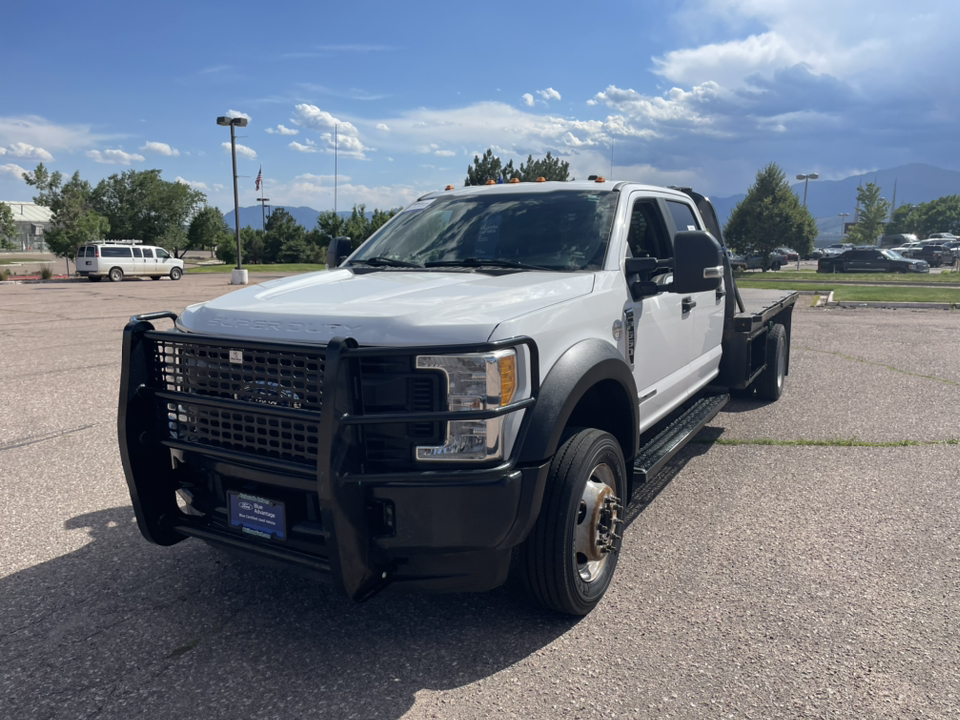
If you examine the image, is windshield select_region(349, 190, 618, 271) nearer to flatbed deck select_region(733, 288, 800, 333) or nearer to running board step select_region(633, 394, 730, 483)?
running board step select_region(633, 394, 730, 483)

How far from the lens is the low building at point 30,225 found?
10988cm

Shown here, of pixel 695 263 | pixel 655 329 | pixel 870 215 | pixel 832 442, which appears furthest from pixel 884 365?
pixel 870 215

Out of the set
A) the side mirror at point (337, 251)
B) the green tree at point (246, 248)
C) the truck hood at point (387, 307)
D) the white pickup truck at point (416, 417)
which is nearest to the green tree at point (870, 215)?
the green tree at point (246, 248)

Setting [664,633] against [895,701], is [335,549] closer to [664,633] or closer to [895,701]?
[664,633]

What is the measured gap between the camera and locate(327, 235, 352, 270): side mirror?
17.1ft

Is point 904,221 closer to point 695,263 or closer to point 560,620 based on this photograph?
point 695,263

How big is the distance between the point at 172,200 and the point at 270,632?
56.1m

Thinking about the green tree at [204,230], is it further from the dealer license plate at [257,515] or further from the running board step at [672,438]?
the dealer license plate at [257,515]

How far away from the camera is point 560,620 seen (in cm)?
337

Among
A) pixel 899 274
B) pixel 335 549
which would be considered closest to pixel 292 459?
pixel 335 549

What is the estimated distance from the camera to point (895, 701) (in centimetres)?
277

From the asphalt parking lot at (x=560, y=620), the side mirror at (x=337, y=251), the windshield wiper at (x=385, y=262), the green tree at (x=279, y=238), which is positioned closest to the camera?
the asphalt parking lot at (x=560, y=620)

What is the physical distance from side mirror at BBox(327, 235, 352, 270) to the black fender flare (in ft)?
7.70

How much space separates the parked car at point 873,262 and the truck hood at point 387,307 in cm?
4073
